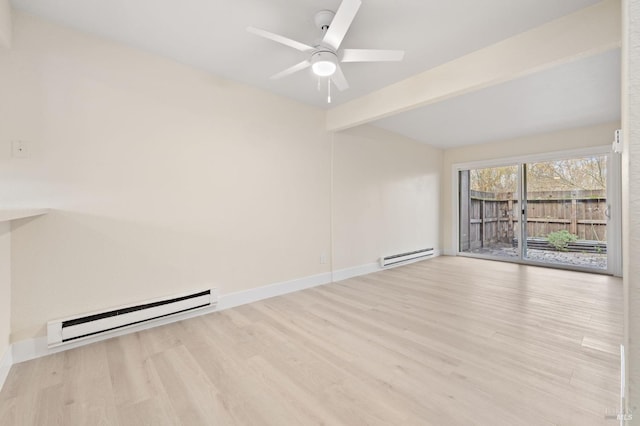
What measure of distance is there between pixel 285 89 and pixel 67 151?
84.4 inches

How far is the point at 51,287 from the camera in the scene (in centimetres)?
205

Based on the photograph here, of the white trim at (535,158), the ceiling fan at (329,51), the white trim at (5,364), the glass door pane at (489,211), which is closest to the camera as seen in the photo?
the white trim at (5,364)

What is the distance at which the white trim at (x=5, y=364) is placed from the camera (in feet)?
5.60

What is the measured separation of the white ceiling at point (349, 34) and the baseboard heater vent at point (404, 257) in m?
2.58

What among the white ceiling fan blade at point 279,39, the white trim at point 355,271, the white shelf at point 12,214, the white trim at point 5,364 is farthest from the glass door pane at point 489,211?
the white trim at point 5,364

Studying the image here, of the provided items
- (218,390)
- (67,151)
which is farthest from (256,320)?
(67,151)

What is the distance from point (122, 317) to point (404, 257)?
417 cm

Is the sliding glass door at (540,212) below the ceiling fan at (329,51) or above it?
below

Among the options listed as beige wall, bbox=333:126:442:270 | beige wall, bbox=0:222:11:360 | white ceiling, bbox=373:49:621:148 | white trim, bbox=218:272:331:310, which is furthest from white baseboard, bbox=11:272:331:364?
white ceiling, bbox=373:49:621:148

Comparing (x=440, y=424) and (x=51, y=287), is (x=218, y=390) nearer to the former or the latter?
(x=440, y=424)

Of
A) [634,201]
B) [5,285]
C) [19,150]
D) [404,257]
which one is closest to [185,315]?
[5,285]

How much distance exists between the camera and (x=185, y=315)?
8.69 feet

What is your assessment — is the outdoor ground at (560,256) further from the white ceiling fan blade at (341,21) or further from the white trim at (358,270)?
the white ceiling fan blade at (341,21)

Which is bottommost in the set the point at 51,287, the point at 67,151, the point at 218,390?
the point at 218,390
